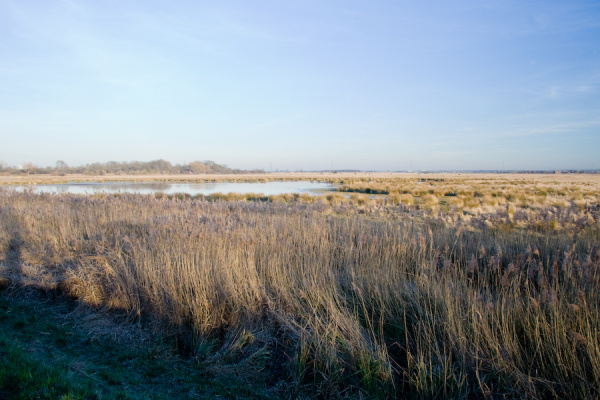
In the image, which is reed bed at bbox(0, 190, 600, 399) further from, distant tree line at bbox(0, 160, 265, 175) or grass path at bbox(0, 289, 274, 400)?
distant tree line at bbox(0, 160, 265, 175)

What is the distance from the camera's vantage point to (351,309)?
13.2 feet

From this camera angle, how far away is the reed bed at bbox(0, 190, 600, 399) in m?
2.77

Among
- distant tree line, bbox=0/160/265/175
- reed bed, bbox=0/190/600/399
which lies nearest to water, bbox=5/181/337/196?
reed bed, bbox=0/190/600/399

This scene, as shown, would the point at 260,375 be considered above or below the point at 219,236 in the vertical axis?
below

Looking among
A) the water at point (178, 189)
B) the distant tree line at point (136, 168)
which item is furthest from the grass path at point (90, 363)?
the distant tree line at point (136, 168)

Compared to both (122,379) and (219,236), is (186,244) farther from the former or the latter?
(122,379)


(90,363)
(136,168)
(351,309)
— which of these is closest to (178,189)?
(90,363)

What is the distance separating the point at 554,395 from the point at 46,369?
4113 mm

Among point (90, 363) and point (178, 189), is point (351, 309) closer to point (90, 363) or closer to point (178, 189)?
point (90, 363)

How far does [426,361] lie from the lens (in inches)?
117

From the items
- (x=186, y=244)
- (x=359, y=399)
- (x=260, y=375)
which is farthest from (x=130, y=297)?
(x=359, y=399)

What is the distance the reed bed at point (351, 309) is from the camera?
2.77m

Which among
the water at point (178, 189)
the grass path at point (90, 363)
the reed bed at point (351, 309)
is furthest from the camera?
the water at point (178, 189)

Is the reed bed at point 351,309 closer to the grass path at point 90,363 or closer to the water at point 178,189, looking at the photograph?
the grass path at point 90,363
